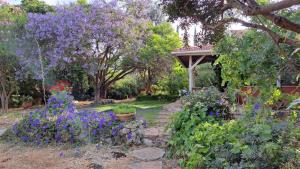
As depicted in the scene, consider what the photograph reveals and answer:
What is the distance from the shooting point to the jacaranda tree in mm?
12734

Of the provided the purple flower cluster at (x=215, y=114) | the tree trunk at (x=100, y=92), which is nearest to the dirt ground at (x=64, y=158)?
the purple flower cluster at (x=215, y=114)

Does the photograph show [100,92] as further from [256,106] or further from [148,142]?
[256,106]

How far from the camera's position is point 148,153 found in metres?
4.83

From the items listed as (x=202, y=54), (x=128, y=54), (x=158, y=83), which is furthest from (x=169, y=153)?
(x=158, y=83)

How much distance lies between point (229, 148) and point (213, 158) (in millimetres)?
229

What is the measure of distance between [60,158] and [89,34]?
361 inches

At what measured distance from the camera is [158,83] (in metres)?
17.6

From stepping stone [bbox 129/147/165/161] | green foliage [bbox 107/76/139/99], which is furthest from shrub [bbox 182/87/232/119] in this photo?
green foliage [bbox 107/76/139/99]

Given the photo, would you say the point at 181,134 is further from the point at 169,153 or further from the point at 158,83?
the point at 158,83

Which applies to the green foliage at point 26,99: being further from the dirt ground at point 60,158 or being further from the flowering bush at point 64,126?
the dirt ground at point 60,158

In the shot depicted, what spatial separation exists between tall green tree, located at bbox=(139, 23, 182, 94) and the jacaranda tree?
60 cm

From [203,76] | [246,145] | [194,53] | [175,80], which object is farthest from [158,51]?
[246,145]

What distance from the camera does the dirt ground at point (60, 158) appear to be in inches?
171

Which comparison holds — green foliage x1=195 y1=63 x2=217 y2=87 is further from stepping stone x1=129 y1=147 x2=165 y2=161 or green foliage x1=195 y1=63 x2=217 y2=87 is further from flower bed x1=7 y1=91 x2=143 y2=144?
stepping stone x1=129 y1=147 x2=165 y2=161
